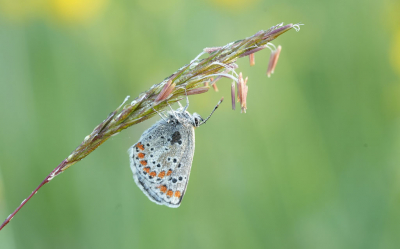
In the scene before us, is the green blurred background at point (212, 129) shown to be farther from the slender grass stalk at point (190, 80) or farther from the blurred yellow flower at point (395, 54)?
the slender grass stalk at point (190, 80)

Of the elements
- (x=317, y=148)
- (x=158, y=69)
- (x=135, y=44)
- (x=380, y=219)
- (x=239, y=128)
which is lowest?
(x=380, y=219)

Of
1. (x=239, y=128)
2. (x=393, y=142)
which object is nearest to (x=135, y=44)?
(x=239, y=128)

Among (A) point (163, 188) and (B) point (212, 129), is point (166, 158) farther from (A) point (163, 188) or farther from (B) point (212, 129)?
(B) point (212, 129)

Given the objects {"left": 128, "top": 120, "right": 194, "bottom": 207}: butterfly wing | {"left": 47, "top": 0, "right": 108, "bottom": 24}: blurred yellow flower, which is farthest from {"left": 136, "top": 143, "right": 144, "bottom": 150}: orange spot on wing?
{"left": 47, "top": 0, "right": 108, "bottom": 24}: blurred yellow flower

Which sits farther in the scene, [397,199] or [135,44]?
[135,44]

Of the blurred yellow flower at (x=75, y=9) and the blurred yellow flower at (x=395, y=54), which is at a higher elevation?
the blurred yellow flower at (x=75, y=9)

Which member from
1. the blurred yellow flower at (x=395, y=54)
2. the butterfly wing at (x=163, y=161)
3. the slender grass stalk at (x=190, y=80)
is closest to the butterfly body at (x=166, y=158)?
the butterfly wing at (x=163, y=161)

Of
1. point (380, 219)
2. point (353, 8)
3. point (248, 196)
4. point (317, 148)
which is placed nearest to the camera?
point (380, 219)

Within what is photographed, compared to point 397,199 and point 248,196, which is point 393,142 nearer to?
point 397,199
